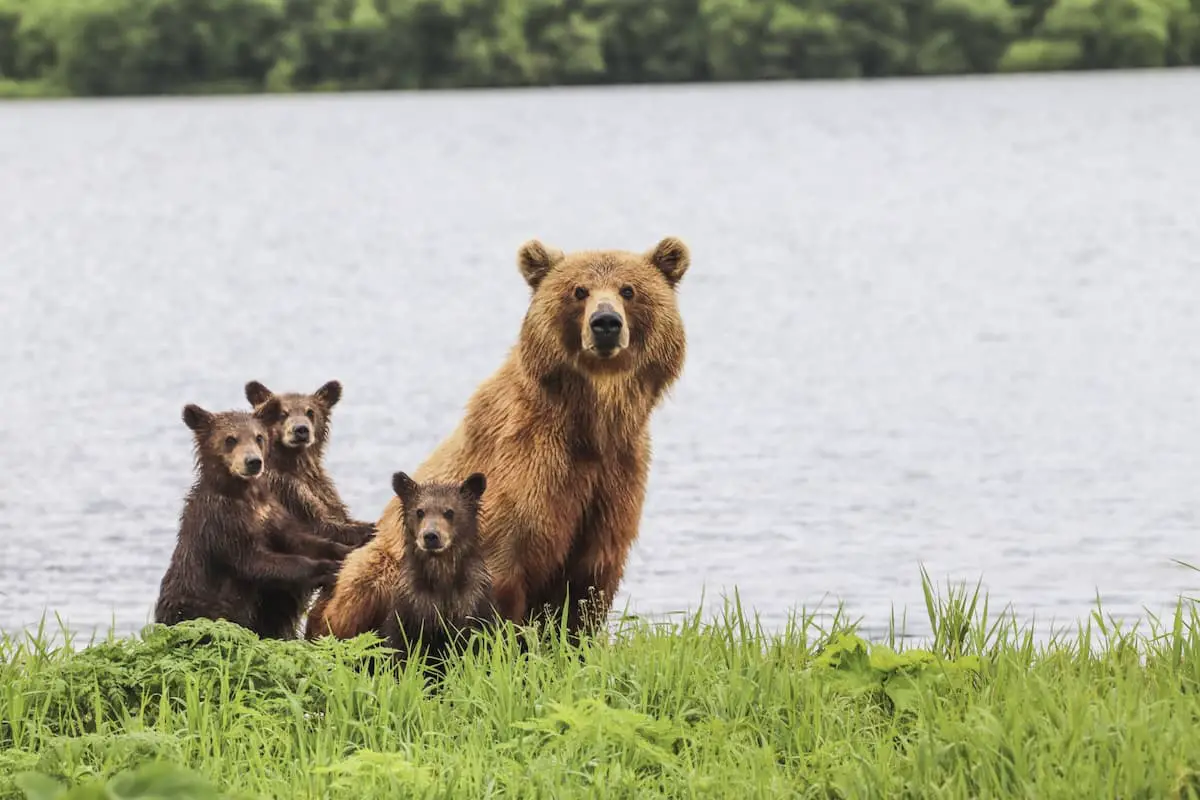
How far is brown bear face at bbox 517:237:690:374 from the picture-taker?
20.6 feet

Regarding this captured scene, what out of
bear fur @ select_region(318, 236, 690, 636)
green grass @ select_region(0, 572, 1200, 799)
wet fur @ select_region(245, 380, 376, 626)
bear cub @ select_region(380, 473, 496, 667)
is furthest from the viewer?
wet fur @ select_region(245, 380, 376, 626)

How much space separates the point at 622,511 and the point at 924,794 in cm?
169

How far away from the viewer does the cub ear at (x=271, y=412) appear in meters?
6.65

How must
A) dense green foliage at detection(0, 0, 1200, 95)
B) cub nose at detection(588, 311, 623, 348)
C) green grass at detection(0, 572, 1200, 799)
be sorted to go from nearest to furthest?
green grass at detection(0, 572, 1200, 799), cub nose at detection(588, 311, 623, 348), dense green foliage at detection(0, 0, 1200, 95)

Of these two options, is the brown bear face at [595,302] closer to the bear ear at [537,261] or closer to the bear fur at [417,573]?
the bear ear at [537,261]

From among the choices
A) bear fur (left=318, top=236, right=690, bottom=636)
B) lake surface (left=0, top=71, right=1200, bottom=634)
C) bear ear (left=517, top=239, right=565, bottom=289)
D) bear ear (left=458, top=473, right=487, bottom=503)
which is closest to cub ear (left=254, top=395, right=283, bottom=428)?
bear fur (left=318, top=236, right=690, bottom=636)

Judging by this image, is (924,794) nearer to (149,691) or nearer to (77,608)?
(149,691)

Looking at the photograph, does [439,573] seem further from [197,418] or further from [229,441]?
[197,418]

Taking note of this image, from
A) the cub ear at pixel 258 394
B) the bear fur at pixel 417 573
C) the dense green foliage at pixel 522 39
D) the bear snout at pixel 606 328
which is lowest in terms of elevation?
the bear fur at pixel 417 573

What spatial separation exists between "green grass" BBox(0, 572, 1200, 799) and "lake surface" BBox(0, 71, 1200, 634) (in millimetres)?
3174

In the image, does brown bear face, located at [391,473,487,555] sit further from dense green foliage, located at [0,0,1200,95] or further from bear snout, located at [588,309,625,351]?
dense green foliage, located at [0,0,1200,95]

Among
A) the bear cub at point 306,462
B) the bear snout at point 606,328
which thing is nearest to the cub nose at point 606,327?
the bear snout at point 606,328

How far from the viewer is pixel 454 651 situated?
6.36 m

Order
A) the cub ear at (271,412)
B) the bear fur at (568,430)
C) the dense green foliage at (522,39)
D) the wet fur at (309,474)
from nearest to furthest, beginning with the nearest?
the bear fur at (568,430), the cub ear at (271,412), the wet fur at (309,474), the dense green foliage at (522,39)
